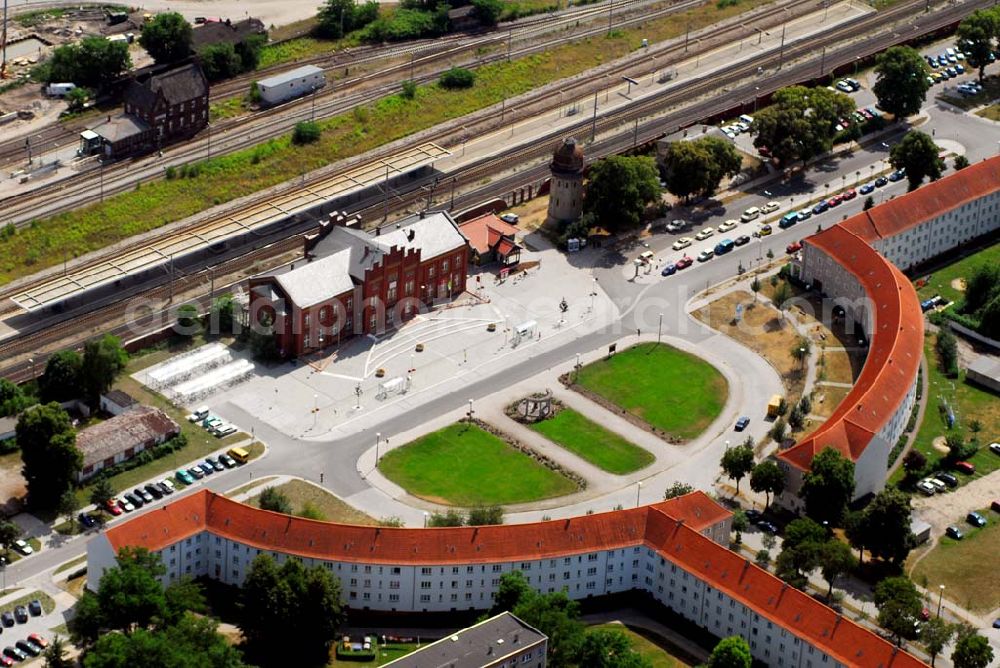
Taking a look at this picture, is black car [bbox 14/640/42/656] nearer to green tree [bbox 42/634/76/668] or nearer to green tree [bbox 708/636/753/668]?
green tree [bbox 42/634/76/668]

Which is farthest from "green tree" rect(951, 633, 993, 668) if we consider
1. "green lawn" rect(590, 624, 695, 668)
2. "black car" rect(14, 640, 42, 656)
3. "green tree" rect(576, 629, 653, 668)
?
"black car" rect(14, 640, 42, 656)

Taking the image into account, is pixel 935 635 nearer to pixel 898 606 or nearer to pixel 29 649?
pixel 898 606

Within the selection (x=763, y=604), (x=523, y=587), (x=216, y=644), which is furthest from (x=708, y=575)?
(x=216, y=644)

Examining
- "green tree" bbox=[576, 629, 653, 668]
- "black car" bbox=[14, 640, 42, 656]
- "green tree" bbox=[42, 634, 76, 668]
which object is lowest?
"black car" bbox=[14, 640, 42, 656]

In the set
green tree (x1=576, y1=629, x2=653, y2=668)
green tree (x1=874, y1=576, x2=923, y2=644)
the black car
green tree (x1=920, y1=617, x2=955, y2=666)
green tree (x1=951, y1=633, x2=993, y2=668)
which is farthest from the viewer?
green tree (x1=874, y1=576, x2=923, y2=644)

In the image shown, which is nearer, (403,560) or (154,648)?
(154,648)

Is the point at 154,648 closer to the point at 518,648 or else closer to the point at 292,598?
A: the point at 292,598
